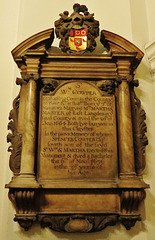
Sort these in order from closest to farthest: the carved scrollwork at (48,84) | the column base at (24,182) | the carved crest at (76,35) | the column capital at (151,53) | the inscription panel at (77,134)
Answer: the column base at (24,182) → the inscription panel at (77,134) → the carved scrollwork at (48,84) → the carved crest at (76,35) → the column capital at (151,53)

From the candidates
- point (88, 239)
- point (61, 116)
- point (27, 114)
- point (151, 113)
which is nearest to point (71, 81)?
point (61, 116)

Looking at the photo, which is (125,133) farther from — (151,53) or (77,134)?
(151,53)

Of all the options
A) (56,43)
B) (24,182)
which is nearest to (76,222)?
(24,182)

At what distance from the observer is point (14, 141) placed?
297 centimetres

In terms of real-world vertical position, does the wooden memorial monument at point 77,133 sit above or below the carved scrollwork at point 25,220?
above

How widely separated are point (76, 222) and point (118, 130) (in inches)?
41.6

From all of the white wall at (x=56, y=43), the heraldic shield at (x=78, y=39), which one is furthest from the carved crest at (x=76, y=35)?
the white wall at (x=56, y=43)

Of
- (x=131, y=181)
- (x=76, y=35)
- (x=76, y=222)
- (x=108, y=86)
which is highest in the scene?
(x=76, y=35)

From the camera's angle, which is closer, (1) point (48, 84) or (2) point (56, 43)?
(1) point (48, 84)

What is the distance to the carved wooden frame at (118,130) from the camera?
2697 mm

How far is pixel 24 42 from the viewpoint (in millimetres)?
3180

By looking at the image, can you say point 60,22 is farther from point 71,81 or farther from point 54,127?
point 54,127

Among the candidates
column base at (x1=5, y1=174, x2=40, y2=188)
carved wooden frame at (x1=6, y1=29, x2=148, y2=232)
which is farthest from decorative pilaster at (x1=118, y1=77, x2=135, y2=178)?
column base at (x1=5, y1=174, x2=40, y2=188)

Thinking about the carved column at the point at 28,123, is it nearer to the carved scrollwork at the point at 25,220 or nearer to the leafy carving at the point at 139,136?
the carved scrollwork at the point at 25,220
